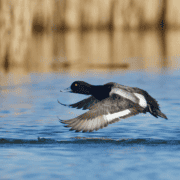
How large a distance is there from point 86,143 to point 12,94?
13.6ft

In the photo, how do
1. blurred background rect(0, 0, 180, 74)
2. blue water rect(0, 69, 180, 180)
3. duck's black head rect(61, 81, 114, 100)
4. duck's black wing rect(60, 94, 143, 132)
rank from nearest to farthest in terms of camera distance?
blue water rect(0, 69, 180, 180) → duck's black wing rect(60, 94, 143, 132) → duck's black head rect(61, 81, 114, 100) → blurred background rect(0, 0, 180, 74)

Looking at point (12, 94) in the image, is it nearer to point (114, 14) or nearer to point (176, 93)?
point (176, 93)

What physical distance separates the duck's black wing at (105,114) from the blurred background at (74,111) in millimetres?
205

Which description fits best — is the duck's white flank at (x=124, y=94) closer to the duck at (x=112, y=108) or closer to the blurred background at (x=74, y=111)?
the duck at (x=112, y=108)

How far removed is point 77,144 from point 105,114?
49cm

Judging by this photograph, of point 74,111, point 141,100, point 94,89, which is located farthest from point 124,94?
point 74,111

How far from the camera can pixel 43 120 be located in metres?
7.04

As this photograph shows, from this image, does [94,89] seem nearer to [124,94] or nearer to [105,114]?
[124,94]

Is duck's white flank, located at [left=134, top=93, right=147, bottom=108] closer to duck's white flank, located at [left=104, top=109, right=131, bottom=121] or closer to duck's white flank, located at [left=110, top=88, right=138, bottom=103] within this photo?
duck's white flank, located at [left=110, top=88, right=138, bottom=103]

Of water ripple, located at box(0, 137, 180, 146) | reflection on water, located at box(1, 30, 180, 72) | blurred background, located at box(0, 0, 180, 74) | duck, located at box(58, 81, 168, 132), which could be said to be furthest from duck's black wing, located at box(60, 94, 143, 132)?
reflection on water, located at box(1, 30, 180, 72)

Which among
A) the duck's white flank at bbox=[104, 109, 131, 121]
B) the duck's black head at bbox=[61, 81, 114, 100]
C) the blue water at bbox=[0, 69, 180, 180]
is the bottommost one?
the blue water at bbox=[0, 69, 180, 180]

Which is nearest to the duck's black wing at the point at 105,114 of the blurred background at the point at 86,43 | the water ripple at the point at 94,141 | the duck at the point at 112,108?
the duck at the point at 112,108

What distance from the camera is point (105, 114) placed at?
5766 millimetres

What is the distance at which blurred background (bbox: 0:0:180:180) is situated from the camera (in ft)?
15.2
